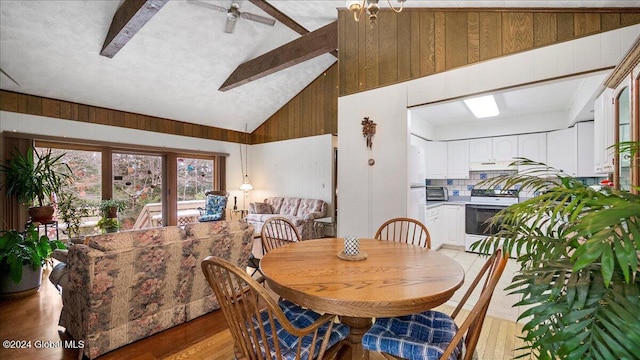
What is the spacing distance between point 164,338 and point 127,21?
141 inches

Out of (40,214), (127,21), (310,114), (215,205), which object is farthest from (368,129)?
(40,214)

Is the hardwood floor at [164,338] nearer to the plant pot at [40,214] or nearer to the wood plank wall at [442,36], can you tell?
the plant pot at [40,214]

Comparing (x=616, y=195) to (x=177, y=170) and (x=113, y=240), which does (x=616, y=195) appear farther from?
(x=177, y=170)

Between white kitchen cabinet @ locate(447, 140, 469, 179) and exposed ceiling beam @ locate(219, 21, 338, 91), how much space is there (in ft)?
9.45

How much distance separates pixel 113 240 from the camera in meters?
1.95

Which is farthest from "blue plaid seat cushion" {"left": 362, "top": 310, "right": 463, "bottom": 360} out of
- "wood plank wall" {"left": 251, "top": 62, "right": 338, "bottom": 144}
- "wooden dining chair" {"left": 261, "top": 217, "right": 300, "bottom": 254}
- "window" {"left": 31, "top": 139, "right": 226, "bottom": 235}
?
"wood plank wall" {"left": 251, "top": 62, "right": 338, "bottom": 144}

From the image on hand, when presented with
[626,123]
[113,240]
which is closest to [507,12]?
[626,123]

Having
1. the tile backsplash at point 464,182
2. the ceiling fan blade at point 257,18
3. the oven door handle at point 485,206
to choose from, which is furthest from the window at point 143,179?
the oven door handle at point 485,206

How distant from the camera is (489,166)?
485 cm

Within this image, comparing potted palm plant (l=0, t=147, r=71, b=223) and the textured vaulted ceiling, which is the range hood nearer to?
the textured vaulted ceiling

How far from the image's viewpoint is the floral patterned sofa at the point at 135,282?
6.22 feet

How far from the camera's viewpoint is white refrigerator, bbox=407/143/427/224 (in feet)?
10.6

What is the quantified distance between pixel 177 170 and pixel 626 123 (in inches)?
277

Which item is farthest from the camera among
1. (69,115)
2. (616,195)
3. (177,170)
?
(177,170)
